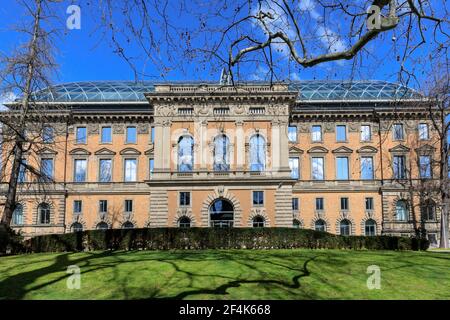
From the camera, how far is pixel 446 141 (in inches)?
1335

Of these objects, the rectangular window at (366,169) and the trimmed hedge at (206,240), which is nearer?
the trimmed hedge at (206,240)

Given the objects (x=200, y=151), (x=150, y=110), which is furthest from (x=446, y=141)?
(x=150, y=110)

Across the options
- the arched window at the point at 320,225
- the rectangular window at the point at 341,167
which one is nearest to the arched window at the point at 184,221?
the arched window at the point at 320,225

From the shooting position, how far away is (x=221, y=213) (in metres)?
45.5

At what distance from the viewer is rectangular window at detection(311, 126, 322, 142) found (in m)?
55.3

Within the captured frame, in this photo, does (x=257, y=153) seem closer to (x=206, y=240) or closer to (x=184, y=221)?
(x=184, y=221)

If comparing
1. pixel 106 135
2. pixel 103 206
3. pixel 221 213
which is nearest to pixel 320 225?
pixel 221 213

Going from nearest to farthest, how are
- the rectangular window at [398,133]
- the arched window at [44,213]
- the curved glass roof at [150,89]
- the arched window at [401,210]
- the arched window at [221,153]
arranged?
1. the arched window at [221,153]
2. the arched window at [401,210]
3. the arched window at [44,213]
4. the rectangular window at [398,133]
5. the curved glass roof at [150,89]

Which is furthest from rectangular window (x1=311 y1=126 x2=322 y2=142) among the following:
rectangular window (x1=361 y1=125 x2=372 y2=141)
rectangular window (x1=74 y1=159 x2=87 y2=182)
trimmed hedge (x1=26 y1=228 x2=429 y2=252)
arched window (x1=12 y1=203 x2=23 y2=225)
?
arched window (x1=12 y1=203 x2=23 y2=225)

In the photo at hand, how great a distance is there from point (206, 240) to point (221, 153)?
22489mm

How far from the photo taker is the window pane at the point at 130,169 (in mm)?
54500

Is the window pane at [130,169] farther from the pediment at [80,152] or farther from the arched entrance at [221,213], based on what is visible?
the arched entrance at [221,213]

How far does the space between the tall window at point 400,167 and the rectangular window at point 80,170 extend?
35407 mm
